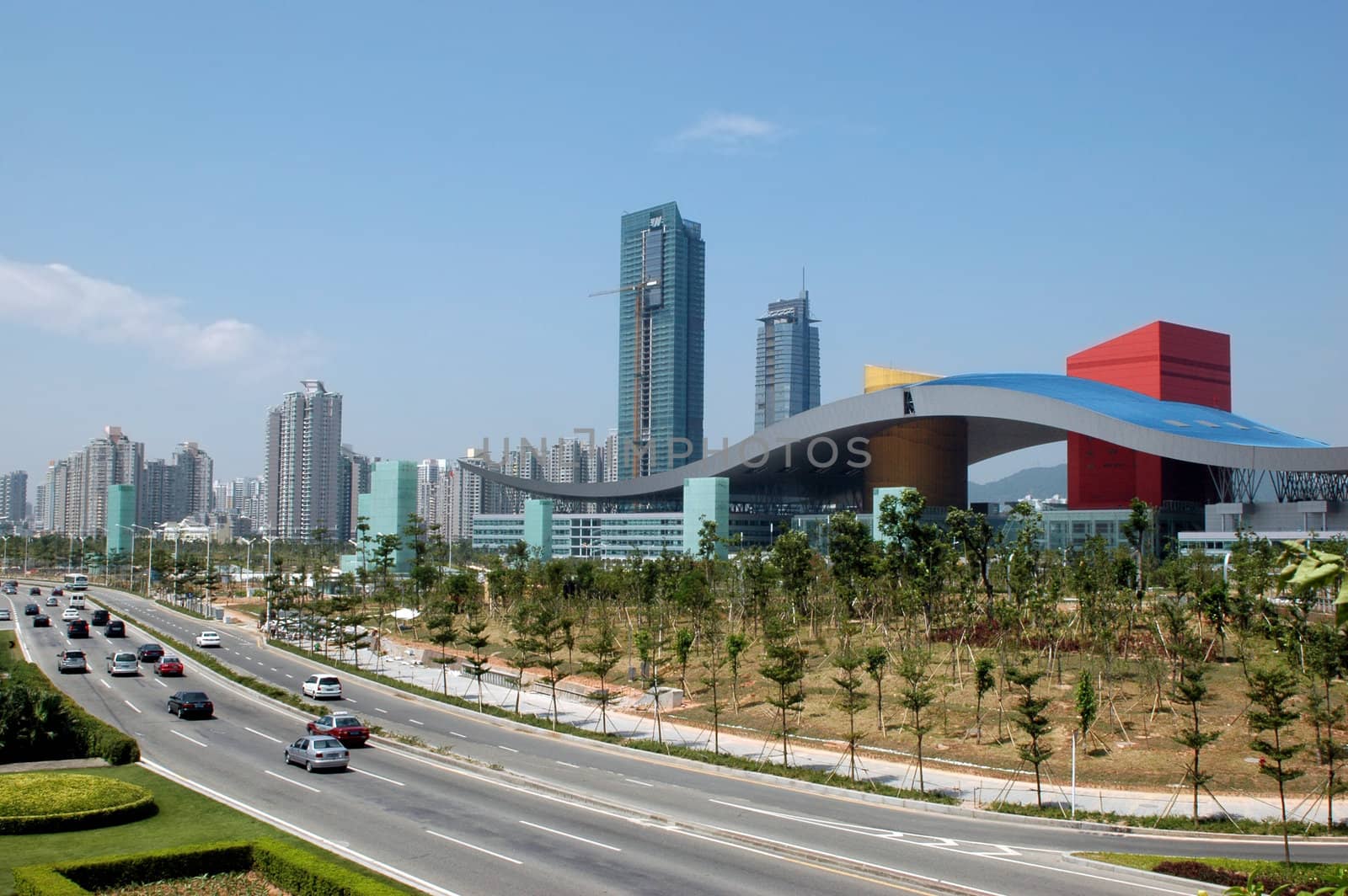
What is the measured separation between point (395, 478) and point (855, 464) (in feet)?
142

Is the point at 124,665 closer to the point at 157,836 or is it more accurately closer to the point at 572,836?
the point at 157,836

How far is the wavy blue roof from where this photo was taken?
76250 millimetres

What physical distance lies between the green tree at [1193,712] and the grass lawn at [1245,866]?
320 cm

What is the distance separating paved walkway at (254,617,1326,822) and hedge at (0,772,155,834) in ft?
54.9

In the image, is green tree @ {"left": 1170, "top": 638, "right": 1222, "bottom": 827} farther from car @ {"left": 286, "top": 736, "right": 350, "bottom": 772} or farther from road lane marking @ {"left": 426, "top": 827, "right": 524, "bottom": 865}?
car @ {"left": 286, "top": 736, "right": 350, "bottom": 772}

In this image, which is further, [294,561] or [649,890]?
[294,561]

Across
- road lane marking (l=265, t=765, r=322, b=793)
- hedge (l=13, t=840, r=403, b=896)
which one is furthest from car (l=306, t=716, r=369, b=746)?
hedge (l=13, t=840, r=403, b=896)

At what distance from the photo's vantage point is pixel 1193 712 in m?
29.6

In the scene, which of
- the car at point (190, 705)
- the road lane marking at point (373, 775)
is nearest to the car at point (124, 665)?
the car at point (190, 705)

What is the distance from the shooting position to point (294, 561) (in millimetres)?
122875

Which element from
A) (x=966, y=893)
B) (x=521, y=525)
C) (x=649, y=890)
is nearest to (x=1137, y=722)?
(x=966, y=893)

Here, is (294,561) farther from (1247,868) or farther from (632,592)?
(1247,868)

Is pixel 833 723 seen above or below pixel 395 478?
below

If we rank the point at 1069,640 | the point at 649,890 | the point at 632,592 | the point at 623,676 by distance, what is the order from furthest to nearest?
1. the point at 632,592
2. the point at 623,676
3. the point at 1069,640
4. the point at 649,890
